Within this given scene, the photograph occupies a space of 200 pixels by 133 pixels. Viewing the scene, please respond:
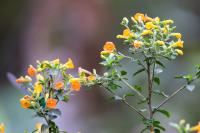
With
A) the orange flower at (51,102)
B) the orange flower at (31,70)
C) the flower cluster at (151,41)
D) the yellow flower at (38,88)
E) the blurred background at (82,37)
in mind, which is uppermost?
the blurred background at (82,37)

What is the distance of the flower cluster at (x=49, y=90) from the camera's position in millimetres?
741

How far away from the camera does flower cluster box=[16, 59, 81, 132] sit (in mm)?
741

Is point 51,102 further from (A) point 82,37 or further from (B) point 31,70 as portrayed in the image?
(A) point 82,37

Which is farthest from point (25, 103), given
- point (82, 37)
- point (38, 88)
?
point (82, 37)

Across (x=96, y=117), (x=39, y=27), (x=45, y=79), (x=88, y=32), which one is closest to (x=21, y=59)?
(x=39, y=27)

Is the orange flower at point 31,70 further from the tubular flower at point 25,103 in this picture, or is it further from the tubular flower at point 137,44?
the tubular flower at point 137,44

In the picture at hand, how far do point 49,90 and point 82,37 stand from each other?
106 inches

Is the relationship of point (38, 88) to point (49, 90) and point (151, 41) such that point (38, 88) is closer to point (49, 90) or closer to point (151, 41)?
point (49, 90)

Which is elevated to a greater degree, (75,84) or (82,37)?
(82,37)

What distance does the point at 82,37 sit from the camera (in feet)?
11.3

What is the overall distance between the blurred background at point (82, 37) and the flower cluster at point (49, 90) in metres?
1.97

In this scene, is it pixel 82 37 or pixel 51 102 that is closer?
pixel 51 102

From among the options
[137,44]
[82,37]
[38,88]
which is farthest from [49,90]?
[82,37]

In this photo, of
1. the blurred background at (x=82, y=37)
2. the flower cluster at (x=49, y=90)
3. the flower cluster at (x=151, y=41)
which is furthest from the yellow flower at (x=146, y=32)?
the blurred background at (x=82, y=37)
